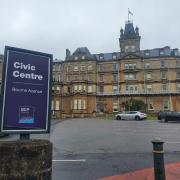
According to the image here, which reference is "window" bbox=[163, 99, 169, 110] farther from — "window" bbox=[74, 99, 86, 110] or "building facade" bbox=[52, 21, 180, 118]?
"window" bbox=[74, 99, 86, 110]

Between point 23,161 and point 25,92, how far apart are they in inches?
47.9

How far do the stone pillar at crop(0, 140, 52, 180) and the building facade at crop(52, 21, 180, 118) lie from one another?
60.1 m

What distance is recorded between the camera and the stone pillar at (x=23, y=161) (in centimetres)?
450

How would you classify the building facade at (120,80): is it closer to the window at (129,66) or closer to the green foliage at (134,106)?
the window at (129,66)

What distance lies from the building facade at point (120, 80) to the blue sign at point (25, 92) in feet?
195

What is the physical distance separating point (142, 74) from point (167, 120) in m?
32.8

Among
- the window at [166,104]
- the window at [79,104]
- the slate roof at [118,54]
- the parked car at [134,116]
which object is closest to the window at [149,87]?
the window at [166,104]

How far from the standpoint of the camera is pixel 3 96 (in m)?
4.89

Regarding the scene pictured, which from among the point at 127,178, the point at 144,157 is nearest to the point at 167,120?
the point at 144,157

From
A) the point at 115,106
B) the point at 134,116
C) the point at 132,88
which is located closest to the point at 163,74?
the point at 132,88

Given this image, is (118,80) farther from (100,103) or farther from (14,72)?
(14,72)

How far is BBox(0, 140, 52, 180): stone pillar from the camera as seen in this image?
4500mm

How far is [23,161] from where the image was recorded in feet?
15.0

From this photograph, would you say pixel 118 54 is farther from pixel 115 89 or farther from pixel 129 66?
pixel 115 89
